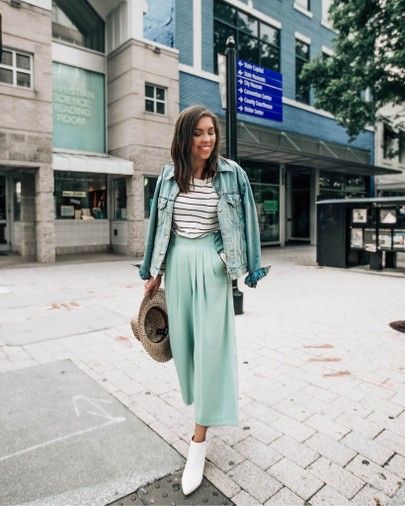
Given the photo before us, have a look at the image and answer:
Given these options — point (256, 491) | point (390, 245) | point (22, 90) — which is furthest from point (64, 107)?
point (256, 491)

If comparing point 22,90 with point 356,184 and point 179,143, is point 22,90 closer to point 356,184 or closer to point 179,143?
point 179,143

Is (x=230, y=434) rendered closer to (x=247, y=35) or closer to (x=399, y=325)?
(x=399, y=325)

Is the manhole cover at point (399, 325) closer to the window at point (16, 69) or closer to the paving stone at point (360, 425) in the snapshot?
the paving stone at point (360, 425)

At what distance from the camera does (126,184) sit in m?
14.6

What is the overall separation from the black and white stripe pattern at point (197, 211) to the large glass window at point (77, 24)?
14.5 meters

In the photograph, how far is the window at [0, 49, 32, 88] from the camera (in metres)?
11.8

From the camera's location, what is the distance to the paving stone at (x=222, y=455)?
251cm

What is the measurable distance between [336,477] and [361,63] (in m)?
13.4

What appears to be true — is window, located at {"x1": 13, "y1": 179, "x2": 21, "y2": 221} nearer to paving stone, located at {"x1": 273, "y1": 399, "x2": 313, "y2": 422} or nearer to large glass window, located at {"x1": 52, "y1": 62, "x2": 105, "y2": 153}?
large glass window, located at {"x1": 52, "y1": 62, "x2": 105, "y2": 153}

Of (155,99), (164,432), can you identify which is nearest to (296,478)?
(164,432)

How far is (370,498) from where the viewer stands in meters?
2.21

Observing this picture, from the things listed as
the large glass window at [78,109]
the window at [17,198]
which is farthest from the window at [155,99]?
the window at [17,198]

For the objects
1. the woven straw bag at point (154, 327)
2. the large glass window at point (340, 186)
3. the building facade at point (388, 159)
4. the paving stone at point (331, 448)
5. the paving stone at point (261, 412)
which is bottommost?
the paving stone at point (331, 448)

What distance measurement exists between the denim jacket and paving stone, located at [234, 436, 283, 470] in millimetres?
1028
